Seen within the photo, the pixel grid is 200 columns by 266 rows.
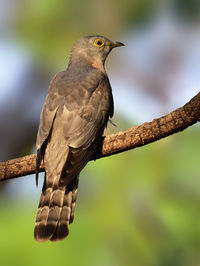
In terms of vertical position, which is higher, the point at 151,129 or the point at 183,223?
the point at 151,129

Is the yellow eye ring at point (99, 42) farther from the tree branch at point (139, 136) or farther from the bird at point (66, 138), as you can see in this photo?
the tree branch at point (139, 136)

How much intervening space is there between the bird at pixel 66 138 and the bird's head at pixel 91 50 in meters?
1.28

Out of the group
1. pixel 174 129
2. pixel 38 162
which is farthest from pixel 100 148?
pixel 174 129

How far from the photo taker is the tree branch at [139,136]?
389 centimetres

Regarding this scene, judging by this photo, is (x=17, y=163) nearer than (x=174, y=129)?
No

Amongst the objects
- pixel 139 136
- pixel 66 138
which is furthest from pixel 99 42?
pixel 139 136

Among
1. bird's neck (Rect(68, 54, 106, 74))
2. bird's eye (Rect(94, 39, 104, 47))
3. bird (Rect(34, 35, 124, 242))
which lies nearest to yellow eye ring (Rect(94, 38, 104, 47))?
bird's eye (Rect(94, 39, 104, 47))

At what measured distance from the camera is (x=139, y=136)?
4.12 metres

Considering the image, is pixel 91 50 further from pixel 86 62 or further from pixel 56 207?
pixel 56 207

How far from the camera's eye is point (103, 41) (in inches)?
277

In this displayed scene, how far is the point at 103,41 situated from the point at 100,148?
294cm

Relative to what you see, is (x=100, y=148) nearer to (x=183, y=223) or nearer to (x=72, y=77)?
(x=183, y=223)

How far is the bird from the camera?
4.61 metres

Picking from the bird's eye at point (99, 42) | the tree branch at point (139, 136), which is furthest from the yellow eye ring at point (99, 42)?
the tree branch at point (139, 136)
